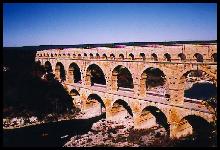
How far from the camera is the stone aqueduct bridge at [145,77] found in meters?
29.2

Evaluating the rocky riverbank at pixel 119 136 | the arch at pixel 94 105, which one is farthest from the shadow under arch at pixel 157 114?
the arch at pixel 94 105

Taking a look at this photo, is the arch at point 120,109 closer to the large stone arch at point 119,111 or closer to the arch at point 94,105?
the large stone arch at point 119,111

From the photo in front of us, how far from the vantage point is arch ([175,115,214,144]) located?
31.9 m

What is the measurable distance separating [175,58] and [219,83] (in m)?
7.42

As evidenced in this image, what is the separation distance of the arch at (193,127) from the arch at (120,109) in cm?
1125

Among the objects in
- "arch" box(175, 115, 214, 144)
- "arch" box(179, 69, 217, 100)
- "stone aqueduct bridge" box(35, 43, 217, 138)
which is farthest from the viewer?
"arch" box(179, 69, 217, 100)

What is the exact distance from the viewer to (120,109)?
42125 mm

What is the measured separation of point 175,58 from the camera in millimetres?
31000

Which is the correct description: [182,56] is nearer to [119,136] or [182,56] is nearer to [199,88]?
[119,136]

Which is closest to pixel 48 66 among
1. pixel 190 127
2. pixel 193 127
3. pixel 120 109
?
Answer: pixel 120 109

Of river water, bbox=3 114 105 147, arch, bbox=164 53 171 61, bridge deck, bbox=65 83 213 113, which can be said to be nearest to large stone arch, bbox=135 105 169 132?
bridge deck, bbox=65 83 213 113

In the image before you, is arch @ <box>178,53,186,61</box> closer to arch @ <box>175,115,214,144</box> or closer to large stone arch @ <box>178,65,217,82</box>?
large stone arch @ <box>178,65,217,82</box>

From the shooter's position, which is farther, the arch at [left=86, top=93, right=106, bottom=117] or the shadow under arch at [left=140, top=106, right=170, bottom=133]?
the arch at [left=86, top=93, right=106, bottom=117]

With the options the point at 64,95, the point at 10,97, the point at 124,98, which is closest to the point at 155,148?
the point at 124,98
